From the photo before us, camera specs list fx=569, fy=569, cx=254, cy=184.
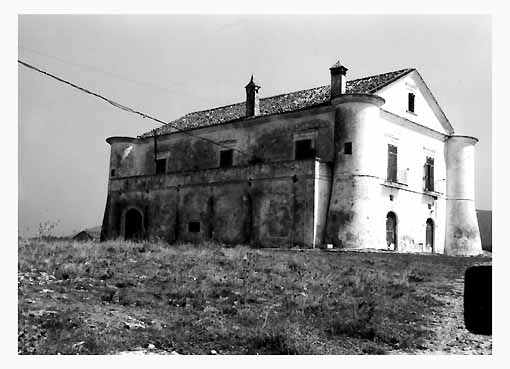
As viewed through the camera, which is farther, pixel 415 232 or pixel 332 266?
pixel 415 232

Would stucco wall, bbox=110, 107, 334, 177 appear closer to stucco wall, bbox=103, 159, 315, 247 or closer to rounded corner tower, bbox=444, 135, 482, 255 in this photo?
stucco wall, bbox=103, 159, 315, 247

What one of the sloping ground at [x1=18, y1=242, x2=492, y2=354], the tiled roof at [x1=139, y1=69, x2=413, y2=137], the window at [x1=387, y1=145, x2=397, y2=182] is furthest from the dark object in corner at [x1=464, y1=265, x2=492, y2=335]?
the window at [x1=387, y1=145, x2=397, y2=182]

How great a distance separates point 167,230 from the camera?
26.2m

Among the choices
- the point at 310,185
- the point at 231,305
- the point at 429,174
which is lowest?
the point at 231,305

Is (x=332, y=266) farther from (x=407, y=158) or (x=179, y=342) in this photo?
(x=407, y=158)

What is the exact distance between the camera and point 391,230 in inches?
898

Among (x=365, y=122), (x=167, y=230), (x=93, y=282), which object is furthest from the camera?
(x=167, y=230)

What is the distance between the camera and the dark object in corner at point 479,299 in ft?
8.98

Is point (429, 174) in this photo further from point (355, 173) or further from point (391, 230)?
point (355, 173)

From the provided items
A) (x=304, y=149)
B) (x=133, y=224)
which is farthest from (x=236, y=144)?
(x=133, y=224)

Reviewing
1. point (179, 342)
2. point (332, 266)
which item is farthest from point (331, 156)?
point (179, 342)

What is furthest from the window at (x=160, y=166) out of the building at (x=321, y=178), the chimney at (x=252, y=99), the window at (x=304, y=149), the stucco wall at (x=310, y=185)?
the window at (x=304, y=149)

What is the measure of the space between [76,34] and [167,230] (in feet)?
52.6

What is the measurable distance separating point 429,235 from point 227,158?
385 inches
